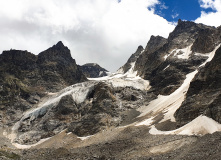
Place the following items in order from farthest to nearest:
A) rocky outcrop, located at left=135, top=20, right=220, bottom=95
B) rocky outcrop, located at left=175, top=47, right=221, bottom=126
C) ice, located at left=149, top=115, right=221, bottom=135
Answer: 1. rocky outcrop, located at left=135, top=20, right=220, bottom=95
2. rocky outcrop, located at left=175, top=47, right=221, bottom=126
3. ice, located at left=149, top=115, right=221, bottom=135

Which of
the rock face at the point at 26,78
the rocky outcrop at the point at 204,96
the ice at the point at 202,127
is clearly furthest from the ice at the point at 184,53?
the ice at the point at 202,127

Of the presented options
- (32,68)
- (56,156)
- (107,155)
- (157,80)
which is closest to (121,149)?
(107,155)

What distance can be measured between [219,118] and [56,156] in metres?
34.5

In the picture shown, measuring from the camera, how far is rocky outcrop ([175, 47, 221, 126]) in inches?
1982

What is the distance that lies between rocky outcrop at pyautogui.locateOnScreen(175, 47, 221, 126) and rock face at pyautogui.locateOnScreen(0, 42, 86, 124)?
96706 millimetres

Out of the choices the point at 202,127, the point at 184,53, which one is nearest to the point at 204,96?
the point at 202,127

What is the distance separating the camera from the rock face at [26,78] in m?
136

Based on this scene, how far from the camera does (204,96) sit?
5934cm

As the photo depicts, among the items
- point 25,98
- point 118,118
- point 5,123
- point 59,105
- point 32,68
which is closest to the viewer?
point 118,118

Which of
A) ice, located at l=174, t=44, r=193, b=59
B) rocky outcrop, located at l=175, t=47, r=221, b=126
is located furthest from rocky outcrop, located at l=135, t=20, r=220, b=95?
rocky outcrop, located at l=175, t=47, r=221, b=126

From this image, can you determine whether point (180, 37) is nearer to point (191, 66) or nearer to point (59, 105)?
point (191, 66)

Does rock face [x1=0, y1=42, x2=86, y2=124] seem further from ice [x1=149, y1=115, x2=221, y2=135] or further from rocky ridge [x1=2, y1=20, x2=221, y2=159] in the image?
ice [x1=149, y1=115, x2=221, y2=135]

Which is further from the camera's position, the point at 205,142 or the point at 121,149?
the point at 121,149

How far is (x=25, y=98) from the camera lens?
145 meters
